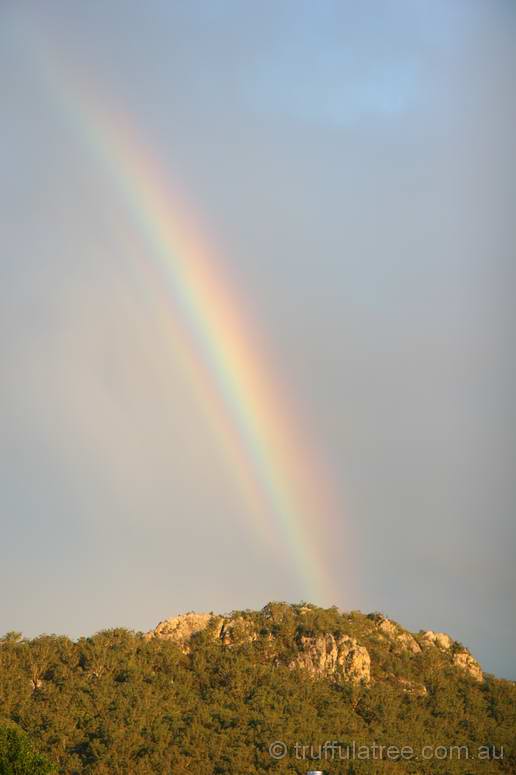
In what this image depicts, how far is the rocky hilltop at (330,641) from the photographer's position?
99.3 metres

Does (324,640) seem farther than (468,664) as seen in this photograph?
No

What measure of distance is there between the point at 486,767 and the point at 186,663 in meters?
33.6

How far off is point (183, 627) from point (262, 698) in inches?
760

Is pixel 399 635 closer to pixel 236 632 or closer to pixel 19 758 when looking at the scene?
pixel 236 632

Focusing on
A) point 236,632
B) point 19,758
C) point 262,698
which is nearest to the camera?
point 19,758

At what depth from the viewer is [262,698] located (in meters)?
89.6

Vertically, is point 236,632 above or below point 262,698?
above

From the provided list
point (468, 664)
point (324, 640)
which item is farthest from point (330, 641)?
point (468, 664)

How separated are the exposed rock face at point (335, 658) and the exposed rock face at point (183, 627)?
12.1 metres

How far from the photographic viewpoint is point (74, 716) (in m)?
84.8

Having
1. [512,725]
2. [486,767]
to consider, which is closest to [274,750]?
[486,767]

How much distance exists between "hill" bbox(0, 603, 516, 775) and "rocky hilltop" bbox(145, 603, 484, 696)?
155mm

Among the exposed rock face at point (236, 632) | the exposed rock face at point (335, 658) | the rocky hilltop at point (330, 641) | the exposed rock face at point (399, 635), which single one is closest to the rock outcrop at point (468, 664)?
the rocky hilltop at point (330, 641)

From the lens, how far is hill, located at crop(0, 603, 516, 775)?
78375 millimetres
